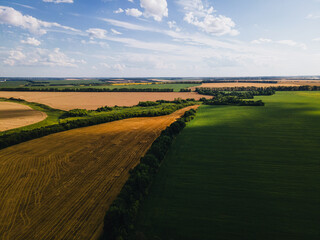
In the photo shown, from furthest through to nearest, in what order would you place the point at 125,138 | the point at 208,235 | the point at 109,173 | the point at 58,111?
the point at 58,111 < the point at 125,138 < the point at 109,173 < the point at 208,235

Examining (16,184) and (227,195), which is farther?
(16,184)

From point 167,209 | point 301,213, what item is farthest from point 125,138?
point 301,213

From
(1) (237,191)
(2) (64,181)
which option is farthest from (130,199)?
(1) (237,191)

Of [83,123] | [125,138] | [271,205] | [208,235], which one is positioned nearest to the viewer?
[208,235]

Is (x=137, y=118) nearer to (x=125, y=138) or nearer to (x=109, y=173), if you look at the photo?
(x=125, y=138)

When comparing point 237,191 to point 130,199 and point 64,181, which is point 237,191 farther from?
point 64,181

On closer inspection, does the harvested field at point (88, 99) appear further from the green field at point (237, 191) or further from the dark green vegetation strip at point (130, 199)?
the green field at point (237, 191)

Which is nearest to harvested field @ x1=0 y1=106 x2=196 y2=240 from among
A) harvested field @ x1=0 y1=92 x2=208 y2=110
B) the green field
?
the green field
